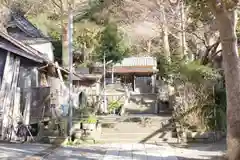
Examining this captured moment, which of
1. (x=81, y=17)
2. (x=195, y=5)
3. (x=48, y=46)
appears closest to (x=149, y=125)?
(x=195, y=5)

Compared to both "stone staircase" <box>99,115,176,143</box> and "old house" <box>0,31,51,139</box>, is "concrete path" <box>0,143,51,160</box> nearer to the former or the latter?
"old house" <box>0,31,51,139</box>

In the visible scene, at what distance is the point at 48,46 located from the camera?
67.2 ft

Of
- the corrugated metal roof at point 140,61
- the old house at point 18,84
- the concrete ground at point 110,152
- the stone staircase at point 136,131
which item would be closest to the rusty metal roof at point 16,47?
the old house at point 18,84

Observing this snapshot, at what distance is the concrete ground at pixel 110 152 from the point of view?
9.44 meters

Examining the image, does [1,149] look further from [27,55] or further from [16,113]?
[27,55]

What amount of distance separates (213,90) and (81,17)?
17627 millimetres

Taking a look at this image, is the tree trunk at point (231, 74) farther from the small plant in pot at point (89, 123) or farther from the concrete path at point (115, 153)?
the small plant in pot at point (89, 123)

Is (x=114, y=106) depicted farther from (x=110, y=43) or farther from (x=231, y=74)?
(x=231, y=74)

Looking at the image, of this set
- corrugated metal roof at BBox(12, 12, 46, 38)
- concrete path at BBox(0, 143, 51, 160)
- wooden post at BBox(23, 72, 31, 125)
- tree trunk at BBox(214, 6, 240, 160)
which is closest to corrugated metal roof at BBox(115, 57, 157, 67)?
corrugated metal roof at BBox(12, 12, 46, 38)

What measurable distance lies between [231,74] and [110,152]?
4.74 metres

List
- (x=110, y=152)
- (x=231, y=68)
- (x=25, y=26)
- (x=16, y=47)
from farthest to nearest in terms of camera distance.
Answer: (x=25, y=26) → (x=16, y=47) → (x=110, y=152) → (x=231, y=68)

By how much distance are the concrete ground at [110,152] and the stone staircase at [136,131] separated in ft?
4.68

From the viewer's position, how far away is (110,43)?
27.6 metres

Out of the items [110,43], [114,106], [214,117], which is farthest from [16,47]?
[110,43]
